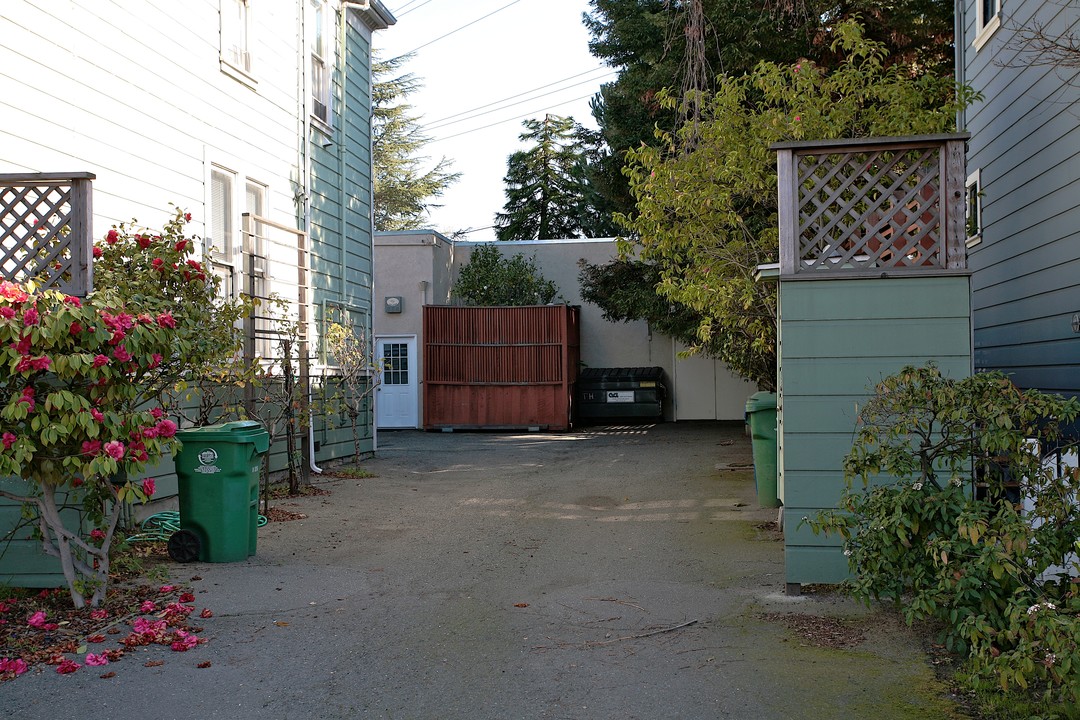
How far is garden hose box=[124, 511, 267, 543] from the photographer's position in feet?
25.3

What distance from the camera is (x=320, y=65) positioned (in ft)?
44.0

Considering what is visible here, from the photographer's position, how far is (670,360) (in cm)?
2333

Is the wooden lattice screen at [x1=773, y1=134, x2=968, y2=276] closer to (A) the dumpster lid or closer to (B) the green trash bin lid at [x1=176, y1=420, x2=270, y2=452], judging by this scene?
(B) the green trash bin lid at [x1=176, y1=420, x2=270, y2=452]

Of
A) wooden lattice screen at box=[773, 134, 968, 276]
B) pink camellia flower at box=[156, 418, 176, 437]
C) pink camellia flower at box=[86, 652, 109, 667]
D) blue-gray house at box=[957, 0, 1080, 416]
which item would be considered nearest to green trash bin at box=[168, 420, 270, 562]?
pink camellia flower at box=[156, 418, 176, 437]

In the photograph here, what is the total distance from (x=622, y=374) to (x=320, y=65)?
1116 centimetres

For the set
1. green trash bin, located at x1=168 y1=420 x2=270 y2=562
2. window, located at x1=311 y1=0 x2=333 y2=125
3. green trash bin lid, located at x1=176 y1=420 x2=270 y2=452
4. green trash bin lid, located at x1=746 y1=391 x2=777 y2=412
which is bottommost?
green trash bin, located at x1=168 y1=420 x2=270 y2=562

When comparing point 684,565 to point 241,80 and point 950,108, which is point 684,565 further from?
point 241,80

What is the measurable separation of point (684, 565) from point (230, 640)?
3.43 meters

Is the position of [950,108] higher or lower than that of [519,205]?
lower

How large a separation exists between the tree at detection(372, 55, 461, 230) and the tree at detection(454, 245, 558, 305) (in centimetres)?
1840

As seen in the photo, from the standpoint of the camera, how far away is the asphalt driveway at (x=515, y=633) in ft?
14.1

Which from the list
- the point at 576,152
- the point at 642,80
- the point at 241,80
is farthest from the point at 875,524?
the point at 576,152

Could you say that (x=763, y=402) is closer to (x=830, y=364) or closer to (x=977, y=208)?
(x=830, y=364)

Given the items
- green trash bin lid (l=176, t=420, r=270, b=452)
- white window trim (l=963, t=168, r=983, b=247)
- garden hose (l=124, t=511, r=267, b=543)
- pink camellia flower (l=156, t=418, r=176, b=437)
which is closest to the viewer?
pink camellia flower (l=156, t=418, r=176, b=437)
